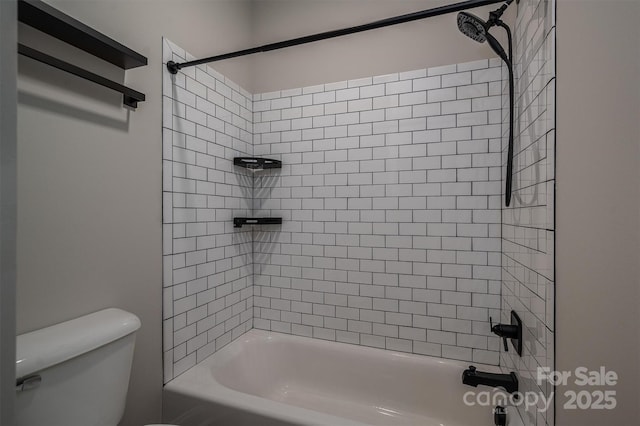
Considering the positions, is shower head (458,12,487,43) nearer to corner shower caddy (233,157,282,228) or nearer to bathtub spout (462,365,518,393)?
corner shower caddy (233,157,282,228)

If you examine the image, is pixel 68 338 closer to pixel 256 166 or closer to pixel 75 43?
pixel 75 43

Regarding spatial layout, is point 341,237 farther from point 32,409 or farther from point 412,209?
point 32,409

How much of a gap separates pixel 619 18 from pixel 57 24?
5.36ft

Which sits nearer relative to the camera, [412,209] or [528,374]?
[528,374]

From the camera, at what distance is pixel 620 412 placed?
81cm

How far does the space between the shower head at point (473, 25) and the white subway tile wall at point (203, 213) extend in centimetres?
133

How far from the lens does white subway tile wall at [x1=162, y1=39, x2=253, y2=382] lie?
156 cm

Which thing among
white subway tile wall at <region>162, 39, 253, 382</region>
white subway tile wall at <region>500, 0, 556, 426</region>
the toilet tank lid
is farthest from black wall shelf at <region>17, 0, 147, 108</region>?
white subway tile wall at <region>500, 0, 556, 426</region>

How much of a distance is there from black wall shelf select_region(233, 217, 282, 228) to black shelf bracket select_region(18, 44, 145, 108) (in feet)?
2.87

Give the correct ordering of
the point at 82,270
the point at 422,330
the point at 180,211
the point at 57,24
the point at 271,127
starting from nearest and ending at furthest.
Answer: the point at 57,24
the point at 82,270
the point at 180,211
the point at 422,330
the point at 271,127

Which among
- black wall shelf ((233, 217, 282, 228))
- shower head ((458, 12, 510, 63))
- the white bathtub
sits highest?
shower head ((458, 12, 510, 63))

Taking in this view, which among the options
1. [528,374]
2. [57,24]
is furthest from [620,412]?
[57,24]

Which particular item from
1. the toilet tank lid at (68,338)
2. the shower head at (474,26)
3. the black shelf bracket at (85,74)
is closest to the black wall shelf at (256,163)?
the black shelf bracket at (85,74)

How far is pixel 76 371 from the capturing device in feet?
3.23
